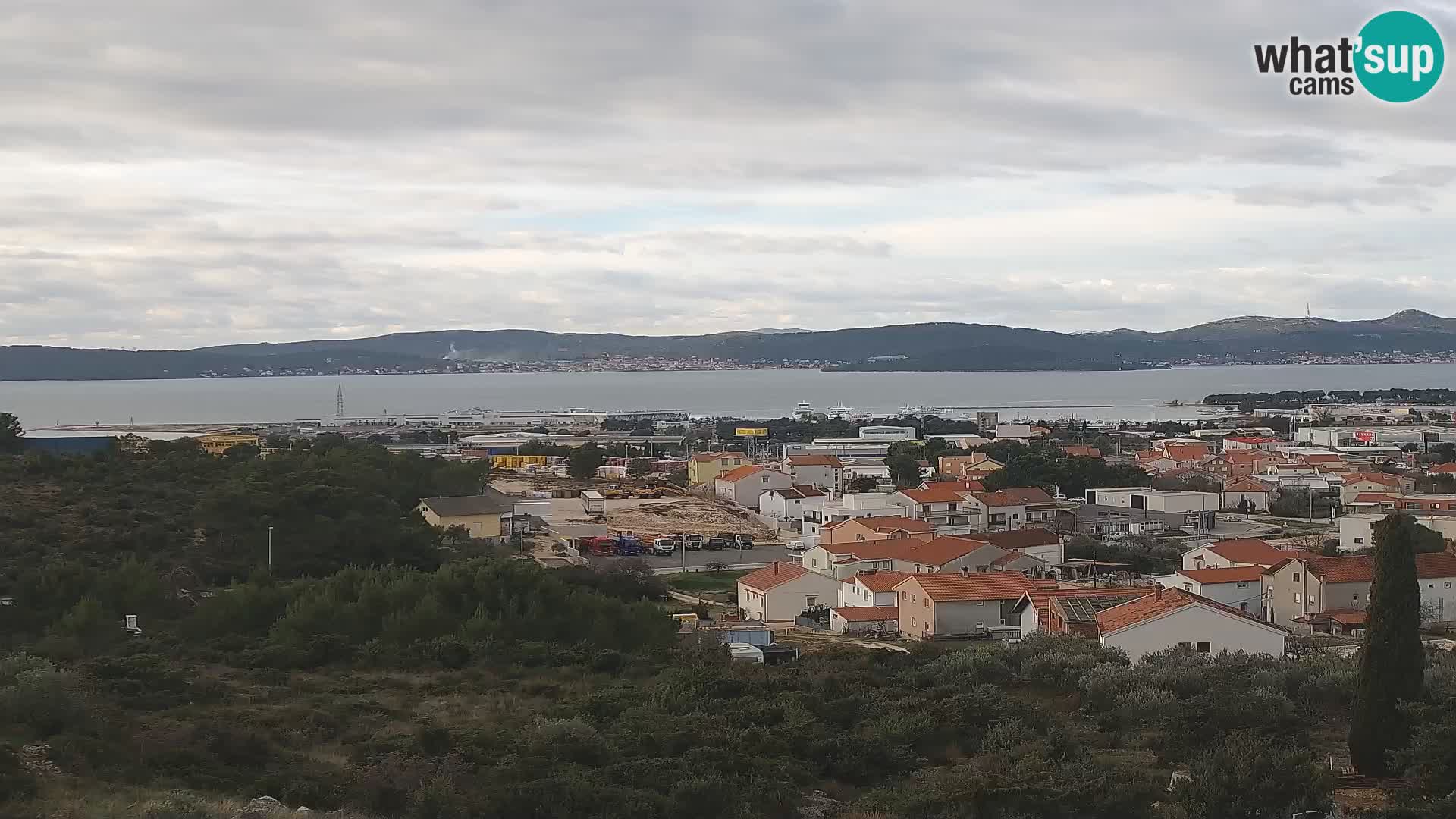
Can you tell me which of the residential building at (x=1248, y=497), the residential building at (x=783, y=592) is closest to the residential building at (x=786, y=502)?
the residential building at (x=1248, y=497)

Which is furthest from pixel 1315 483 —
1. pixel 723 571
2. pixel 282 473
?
pixel 282 473

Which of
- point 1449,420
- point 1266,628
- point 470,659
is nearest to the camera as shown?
point 470,659

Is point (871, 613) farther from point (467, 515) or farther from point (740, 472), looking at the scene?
point (740, 472)

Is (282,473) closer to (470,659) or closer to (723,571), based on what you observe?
(723,571)

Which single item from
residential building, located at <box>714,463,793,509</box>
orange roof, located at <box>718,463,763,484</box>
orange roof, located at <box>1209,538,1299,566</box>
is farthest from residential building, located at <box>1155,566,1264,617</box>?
orange roof, located at <box>718,463,763,484</box>

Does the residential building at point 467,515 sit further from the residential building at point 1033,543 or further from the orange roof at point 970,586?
the orange roof at point 970,586
